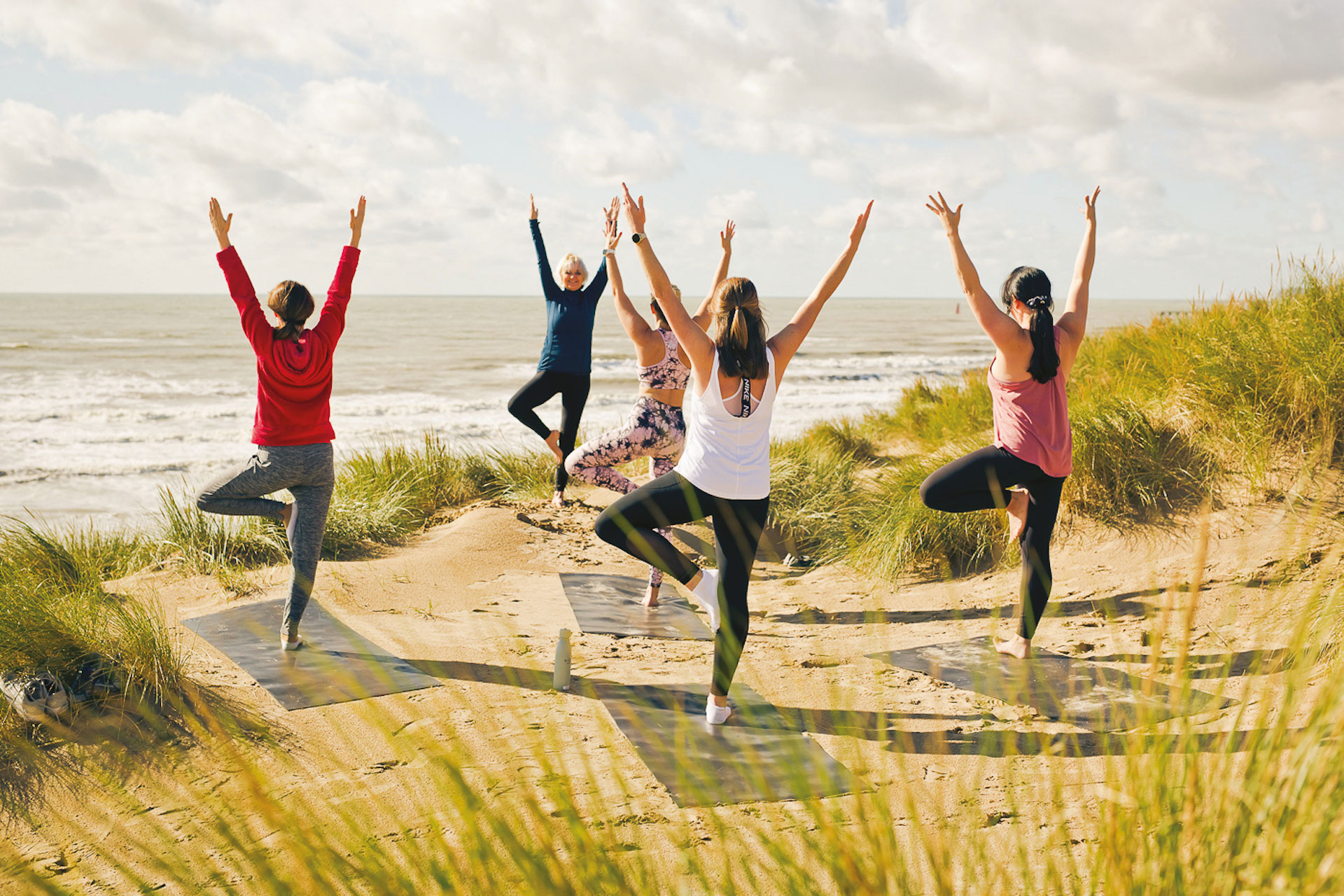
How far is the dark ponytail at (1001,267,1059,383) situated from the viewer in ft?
14.0

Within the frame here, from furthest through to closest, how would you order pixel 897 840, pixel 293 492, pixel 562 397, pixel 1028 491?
1. pixel 562 397
2. pixel 293 492
3. pixel 1028 491
4. pixel 897 840

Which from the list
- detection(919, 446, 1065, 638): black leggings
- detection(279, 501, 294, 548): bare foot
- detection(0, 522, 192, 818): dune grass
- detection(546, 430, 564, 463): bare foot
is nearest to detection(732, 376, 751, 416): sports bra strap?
detection(919, 446, 1065, 638): black leggings

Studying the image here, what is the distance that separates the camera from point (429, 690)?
438 centimetres

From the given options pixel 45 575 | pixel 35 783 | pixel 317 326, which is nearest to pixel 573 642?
pixel 317 326

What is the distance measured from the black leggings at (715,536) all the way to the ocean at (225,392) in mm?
5817

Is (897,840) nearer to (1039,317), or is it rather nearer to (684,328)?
(684,328)

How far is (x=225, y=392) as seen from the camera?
2398 cm

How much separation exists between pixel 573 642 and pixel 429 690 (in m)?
1.10

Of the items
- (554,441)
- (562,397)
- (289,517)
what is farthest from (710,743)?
(554,441)

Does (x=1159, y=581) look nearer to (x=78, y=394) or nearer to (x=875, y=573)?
(x=875, y=573)

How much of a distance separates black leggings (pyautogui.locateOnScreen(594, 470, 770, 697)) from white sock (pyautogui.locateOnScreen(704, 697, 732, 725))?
0.05 metres

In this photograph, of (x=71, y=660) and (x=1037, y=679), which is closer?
(x=71, y=660)

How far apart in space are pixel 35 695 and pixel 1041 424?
4.93m

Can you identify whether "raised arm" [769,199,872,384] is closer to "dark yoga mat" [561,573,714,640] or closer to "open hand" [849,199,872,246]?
"open hand" [849,199,872,246]
